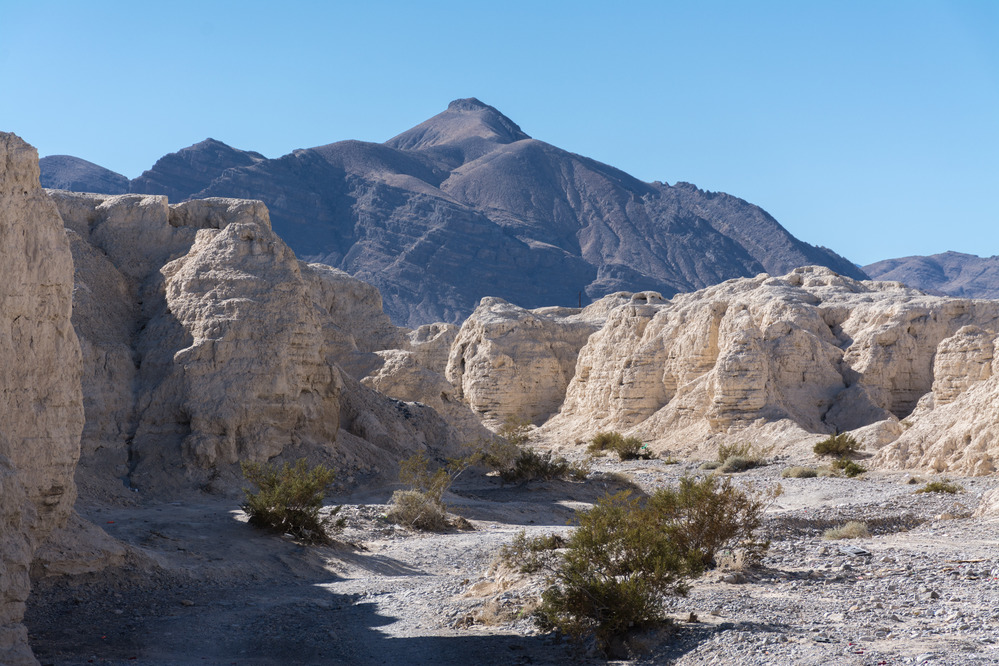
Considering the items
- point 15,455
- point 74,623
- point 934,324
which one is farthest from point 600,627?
point 934,324

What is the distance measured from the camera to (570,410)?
42.1 m

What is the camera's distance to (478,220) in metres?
143

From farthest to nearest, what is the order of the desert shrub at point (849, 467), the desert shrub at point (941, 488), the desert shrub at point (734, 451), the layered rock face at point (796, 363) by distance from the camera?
the layered rock face at point (796, 363), the desert shrub at point (734, 451), the desert shrub at point (849, 467), the desert shrub at point (941, 488)

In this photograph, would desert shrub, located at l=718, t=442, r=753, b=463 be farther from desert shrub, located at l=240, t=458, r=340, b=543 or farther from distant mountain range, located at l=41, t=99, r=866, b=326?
distant mountain range, located at l=41, t=99, r=866, b=326

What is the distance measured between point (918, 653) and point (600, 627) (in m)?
2.52

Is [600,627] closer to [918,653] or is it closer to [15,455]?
[918,653]

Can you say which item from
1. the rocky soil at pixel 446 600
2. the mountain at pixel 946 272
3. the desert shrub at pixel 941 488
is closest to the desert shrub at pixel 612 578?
the rocky soil at pixel 446 600

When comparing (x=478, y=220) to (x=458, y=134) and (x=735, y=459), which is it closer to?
(x=458, y=134)

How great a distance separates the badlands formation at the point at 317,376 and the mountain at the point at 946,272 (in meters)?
132

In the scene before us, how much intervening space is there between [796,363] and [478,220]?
113m

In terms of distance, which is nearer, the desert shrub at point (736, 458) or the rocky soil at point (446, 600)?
the rocky soil at point (446, 600)

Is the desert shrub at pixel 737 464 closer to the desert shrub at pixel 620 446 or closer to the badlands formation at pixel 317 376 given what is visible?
the badlands formation at pixel 317 376

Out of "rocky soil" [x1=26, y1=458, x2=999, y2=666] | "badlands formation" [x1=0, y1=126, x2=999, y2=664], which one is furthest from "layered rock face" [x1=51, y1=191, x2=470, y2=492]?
"rocky soil" [x1=26, y1=458, x2=999, y2=666]

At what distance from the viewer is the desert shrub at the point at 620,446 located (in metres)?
32.3
